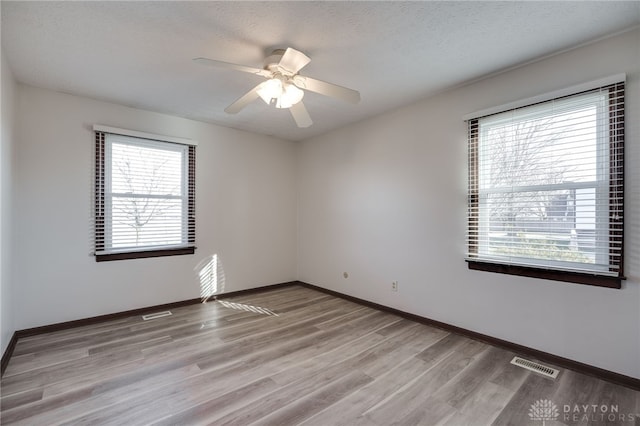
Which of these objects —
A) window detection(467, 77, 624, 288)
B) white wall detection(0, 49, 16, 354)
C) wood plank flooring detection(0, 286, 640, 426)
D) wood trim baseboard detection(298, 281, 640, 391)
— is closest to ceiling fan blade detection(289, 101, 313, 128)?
window detection(467, 77, 624, 288)

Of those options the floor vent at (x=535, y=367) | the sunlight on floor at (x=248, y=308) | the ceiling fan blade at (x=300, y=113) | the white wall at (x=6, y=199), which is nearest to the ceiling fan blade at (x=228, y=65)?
the ceiling fan blade at (x=300, y=113)

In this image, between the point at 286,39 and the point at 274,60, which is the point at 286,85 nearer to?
the point at 274,60

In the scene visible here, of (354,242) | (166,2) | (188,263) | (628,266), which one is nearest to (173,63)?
(166,2)

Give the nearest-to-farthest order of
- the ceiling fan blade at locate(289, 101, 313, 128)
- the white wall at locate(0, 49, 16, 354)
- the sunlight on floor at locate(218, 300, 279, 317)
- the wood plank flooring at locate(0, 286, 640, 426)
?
the wood plank flooring at locate(0, 286, 640, 426)
the white wall at locate(0, 49, 16, 354)
the ceiling fan blade at locate(289, 101, 313, 128)
the sunlight on floor at locate(218, 300, 279, 317)

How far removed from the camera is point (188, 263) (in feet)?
13.0

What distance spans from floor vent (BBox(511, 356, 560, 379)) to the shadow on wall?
3635 millimetres

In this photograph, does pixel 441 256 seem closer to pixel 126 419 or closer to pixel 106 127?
pixel 126 419

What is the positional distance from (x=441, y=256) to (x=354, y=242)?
52.1 inches

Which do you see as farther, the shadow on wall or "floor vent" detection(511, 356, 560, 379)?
the shadow on wall

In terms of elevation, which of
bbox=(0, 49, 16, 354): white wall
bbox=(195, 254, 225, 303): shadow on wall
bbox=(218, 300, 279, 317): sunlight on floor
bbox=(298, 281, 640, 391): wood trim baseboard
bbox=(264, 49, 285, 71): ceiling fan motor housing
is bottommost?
bbox=(218, 300, 279, 317): sunlight on floor

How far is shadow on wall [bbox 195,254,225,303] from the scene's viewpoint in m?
4.09

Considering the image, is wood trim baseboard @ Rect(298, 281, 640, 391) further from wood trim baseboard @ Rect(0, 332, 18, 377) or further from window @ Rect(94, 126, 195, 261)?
wood trim baseboard @ Rect(0, 332, 18, 377)

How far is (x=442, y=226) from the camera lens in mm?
3139

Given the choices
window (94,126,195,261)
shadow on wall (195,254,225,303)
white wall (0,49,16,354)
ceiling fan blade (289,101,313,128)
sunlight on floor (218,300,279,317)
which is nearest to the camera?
white wall (0,49,16,354)
